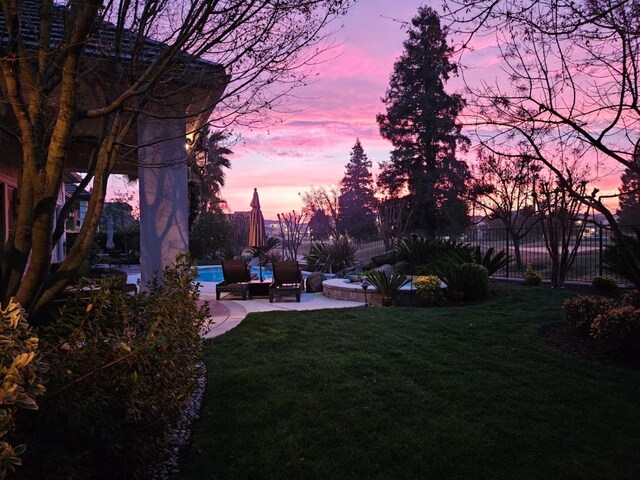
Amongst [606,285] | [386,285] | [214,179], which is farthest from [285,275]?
[214,179]

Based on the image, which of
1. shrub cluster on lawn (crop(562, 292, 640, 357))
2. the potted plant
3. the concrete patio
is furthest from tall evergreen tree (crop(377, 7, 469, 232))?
shrub cluster on lawn (crop(562, 292, 640, 357))

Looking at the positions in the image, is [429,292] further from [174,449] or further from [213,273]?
[213,273]

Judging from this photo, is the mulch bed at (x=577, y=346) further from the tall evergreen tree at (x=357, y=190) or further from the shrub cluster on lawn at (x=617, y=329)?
the tall evergreen tree at (x=357, y=190)

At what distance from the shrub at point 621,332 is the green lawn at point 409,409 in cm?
45

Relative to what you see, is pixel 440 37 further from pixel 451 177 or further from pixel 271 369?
pixel 451 177

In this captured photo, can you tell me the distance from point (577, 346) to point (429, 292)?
12.3 ft

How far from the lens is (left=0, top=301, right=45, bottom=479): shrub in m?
1.46

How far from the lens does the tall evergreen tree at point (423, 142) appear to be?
2848 cm

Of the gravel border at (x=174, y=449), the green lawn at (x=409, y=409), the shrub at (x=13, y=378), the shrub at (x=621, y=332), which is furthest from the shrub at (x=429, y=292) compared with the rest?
the shrub at (x=13, y=378)

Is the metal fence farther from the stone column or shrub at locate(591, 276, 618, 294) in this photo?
the stone column

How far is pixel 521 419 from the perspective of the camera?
12.2 ft

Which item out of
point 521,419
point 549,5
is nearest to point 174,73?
point 549,5

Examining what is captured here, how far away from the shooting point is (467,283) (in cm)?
995

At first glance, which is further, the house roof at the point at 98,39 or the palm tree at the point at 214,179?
the palm tree at the point at 214,179
